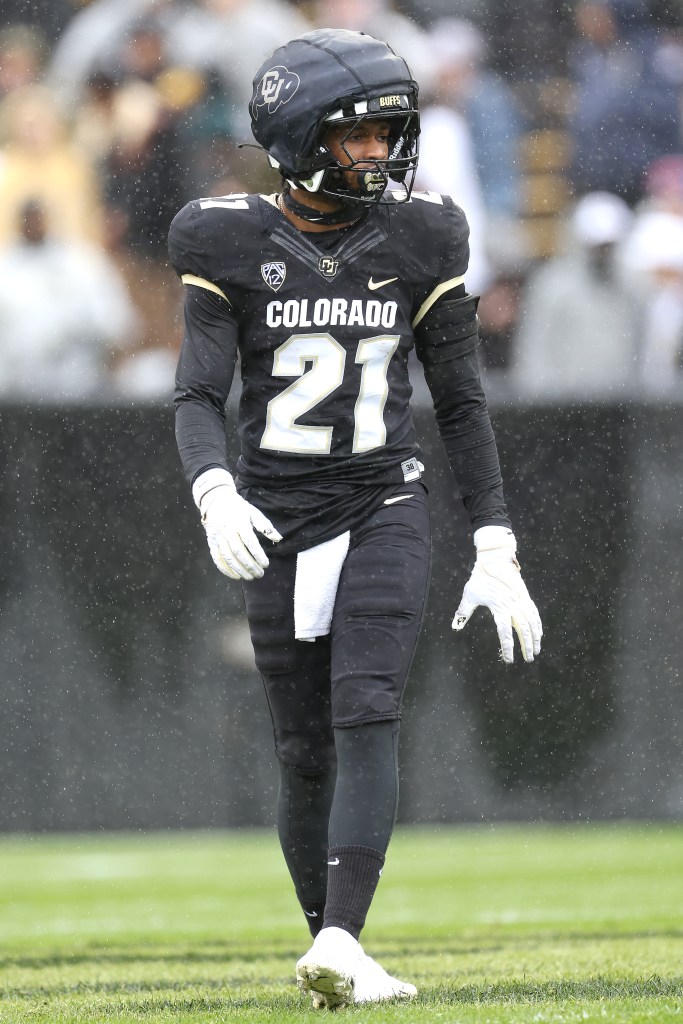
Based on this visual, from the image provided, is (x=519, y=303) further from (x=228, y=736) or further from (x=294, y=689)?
(x=294, y=689)

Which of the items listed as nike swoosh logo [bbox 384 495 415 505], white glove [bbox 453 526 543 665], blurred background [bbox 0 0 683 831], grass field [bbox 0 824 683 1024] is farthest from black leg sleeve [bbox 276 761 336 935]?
blurred background [bbox 0 0 683 831]

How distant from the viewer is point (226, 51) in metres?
6.83

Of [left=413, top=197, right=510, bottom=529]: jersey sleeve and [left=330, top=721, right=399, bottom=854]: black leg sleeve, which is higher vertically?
[left=413, top=197, right=510, bottom=529]: jersey sleeve

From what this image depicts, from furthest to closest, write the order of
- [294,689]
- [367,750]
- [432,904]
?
[432,904]
[294,689]
[367,750]

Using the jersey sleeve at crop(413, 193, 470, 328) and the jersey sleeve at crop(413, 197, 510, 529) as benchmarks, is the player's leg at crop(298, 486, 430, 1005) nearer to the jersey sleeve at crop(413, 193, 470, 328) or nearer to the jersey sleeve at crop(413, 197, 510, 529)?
the jersey sleeve at crop(413, 197, 510, 529)

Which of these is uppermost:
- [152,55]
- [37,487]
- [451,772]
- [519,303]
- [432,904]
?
[152,55]

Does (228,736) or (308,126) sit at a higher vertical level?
(308,126)

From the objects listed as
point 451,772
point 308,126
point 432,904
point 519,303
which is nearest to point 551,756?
point 451,772

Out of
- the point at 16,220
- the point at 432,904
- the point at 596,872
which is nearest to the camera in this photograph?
the point at 432,904

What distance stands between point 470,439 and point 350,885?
1.01 metres

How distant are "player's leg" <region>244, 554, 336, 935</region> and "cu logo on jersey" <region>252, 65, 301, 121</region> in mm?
932

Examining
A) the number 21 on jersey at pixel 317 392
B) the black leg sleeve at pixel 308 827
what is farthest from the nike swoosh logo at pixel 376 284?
the black leg sleeve at pixel 308 827

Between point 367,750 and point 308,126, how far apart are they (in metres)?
1.25

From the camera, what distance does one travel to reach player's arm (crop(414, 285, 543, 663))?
11.4 ft
